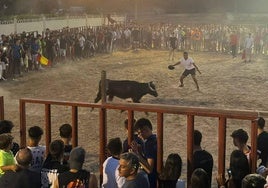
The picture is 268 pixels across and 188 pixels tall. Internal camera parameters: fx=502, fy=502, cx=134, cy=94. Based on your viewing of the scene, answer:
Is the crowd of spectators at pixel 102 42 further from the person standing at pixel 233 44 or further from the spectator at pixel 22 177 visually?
the spectator at pixel 22 177

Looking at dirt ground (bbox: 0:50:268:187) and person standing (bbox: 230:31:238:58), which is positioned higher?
person standing (bbox: 230:31:238:58)

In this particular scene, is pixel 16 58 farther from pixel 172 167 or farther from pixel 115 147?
pixel 172 167

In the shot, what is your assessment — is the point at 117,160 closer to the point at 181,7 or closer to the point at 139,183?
the point at 139,183

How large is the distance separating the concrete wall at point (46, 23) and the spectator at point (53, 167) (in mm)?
21362

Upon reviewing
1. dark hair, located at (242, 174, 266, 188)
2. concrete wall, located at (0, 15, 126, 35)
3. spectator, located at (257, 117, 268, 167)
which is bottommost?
spectator, located at (257, 117, 268, 167)

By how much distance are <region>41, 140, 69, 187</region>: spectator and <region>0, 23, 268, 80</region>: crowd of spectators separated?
554 inches

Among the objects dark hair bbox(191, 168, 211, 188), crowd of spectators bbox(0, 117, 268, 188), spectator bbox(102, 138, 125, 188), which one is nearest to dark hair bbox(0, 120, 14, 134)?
crowd of spectators bbox(0, 117, 268, 188)

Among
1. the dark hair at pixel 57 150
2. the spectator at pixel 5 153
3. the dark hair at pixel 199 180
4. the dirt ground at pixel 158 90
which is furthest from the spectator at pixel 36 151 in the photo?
the dirt ground at pixel 158 90

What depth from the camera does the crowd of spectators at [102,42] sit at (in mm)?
20047

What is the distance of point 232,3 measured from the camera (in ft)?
187

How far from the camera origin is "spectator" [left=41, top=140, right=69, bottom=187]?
5.00 m

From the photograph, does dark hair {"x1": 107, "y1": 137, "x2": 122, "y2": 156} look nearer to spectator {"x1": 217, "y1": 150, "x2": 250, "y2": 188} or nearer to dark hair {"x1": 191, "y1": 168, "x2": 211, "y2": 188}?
dark hair {"x1": 191, "y1": 168, "x2": 211, "y2": 188}

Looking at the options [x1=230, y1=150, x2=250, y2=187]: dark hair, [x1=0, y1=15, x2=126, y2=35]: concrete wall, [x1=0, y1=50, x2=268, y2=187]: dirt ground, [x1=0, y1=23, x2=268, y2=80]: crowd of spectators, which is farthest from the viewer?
[x1=0, y1=15, x2=126, y2=35]: concrete wall

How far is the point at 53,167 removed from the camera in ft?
16.6
